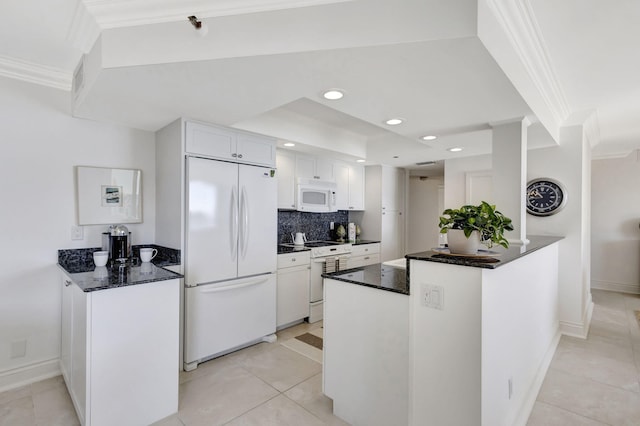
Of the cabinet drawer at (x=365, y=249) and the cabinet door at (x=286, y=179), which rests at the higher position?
the cabinet door at (x=286, y=179)

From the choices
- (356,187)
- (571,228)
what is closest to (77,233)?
(356,187)

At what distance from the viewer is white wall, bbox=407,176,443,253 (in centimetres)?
655

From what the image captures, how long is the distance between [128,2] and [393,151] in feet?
11.1

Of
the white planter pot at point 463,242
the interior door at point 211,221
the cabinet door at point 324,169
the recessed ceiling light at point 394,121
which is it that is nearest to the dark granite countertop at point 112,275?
the interior door at point 211,221

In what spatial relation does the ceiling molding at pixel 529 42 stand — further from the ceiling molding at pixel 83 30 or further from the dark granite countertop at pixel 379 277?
the ceiling molding at pixel 83 30

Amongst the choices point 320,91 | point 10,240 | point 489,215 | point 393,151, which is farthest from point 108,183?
point 393,151

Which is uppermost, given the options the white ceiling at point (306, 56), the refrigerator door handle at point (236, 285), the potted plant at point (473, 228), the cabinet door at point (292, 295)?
the white ceiling at point (306, 56)

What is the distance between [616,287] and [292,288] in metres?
5.84

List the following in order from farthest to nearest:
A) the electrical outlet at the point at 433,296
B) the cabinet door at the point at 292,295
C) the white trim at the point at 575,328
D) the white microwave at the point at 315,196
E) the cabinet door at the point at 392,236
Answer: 1. the cabinet door at the point at 392,236
2. the white microwave at the point at 315,196
3. the cabinet door at the point at 292,295
4. the white trim at the point at 575,328
5. the electrical outlet at the point at 433,296

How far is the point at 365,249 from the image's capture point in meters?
4.82

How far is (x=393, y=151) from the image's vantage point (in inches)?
172

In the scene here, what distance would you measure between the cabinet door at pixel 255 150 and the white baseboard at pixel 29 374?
92.2 inches

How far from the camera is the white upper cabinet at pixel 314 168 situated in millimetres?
4219

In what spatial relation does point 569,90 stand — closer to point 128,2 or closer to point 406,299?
point 406,299
